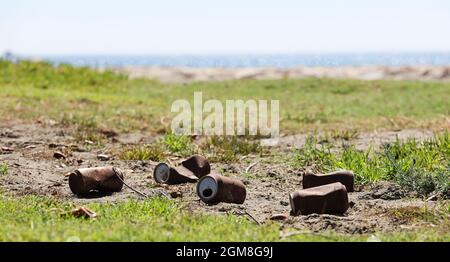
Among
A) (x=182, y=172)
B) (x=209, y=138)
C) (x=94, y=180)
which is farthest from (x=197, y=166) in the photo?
(x=209, y=138)

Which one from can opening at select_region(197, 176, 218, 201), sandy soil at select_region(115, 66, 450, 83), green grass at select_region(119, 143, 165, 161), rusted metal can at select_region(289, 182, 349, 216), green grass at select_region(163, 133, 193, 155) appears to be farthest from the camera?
sandy soil at select_region(115, 66, 450, 83)

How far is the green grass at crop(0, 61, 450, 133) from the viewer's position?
12.2 meters

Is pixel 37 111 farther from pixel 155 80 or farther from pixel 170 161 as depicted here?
pixel 155 80

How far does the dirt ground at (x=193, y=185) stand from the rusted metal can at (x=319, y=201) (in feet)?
0.33

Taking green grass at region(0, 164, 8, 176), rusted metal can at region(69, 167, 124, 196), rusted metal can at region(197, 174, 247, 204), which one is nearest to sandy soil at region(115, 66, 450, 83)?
green grass at region(0, 164, 8, 176)

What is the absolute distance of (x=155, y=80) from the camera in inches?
893

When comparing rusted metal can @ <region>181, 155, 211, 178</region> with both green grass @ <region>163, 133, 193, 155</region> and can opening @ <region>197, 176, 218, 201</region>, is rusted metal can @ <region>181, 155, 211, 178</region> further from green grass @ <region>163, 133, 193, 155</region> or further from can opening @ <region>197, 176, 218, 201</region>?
green grass @ <region>163, 133, 193, 155</region>

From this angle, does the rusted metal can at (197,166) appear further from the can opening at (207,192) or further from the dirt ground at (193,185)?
the can opening at (207,192)

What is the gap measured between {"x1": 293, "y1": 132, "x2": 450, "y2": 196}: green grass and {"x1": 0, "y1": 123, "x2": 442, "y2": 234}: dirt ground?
163 mm

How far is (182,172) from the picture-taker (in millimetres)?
7441

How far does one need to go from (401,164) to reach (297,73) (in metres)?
18.2

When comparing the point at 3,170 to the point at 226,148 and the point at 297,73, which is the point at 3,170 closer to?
the point at 226,148
